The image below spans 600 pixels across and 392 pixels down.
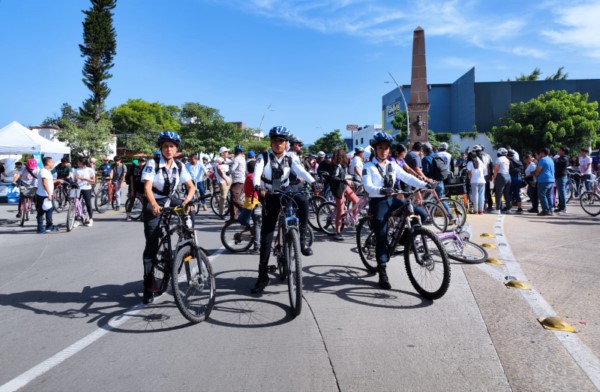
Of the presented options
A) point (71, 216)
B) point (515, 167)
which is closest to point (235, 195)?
point (71, 216)

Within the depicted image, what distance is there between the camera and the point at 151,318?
14.6ft

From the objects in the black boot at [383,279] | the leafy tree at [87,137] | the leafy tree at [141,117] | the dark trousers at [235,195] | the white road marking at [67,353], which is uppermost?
the leafy tree at [141,117]

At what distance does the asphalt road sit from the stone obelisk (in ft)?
38.0

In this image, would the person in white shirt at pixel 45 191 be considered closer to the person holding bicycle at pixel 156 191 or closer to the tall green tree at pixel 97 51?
the person holding bicycle at pixel 156 191

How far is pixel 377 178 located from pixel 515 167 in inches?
373

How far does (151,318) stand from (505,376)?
326 cm

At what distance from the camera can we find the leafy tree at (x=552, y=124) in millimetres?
37438

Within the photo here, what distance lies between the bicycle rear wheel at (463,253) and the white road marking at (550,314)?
0.65 ft

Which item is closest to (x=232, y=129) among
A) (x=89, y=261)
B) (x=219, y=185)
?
(x=219, y=185)

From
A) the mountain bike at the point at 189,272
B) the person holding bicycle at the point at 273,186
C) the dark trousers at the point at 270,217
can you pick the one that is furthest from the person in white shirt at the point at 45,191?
the dark trousers at the point at 270,217

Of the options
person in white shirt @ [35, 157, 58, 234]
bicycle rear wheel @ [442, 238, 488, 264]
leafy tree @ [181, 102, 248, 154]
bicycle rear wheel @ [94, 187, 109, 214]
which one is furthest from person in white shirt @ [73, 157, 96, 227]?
leafy tree @ [181, 102, 248, 154]

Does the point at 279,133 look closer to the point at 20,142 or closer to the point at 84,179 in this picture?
the point at 84,179

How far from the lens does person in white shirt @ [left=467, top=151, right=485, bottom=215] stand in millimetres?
11521

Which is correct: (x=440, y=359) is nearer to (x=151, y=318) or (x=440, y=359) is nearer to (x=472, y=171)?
(x=151, y=318)
